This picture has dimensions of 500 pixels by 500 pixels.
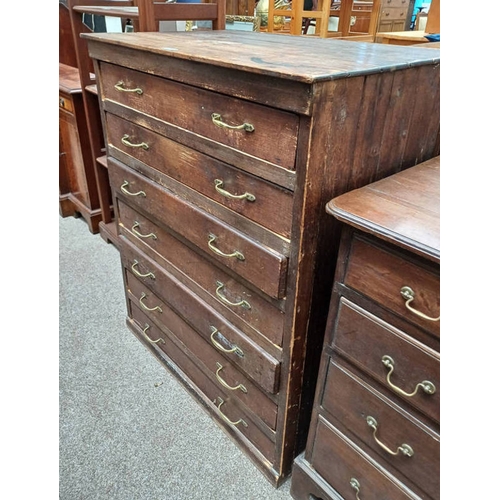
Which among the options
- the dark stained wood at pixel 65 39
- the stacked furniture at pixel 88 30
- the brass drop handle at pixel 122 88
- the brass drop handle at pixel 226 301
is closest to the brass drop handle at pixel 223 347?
the brass drop handle at pixel 226 301

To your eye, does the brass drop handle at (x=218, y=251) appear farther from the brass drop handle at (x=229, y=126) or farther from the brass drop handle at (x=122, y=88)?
the brass drop handle at (x=122, y=88)

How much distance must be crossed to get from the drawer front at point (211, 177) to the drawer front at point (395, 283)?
0.51ft

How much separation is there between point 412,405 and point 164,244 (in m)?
0.82

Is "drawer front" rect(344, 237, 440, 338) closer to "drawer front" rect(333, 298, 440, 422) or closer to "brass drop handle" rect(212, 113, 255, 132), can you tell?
"drawer front" rect(333, 298, 440, 422)

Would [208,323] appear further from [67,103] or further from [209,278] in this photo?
[67,103]

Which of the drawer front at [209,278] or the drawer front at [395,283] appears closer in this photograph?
the drawer front at [395,283]

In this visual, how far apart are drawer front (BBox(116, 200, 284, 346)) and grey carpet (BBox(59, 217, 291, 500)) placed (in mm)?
496

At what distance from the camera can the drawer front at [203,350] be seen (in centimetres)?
114

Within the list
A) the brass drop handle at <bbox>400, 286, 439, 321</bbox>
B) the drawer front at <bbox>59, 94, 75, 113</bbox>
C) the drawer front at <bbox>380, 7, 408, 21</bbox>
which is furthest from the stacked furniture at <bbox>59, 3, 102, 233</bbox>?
the drawer front at <bbox>380, 7, 408, 21</bbox>

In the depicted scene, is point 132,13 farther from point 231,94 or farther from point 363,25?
point 363,25

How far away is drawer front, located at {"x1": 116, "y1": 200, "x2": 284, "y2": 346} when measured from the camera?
3.24 ft

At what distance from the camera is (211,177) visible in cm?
97

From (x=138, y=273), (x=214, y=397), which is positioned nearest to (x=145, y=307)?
(x=138, y=273)

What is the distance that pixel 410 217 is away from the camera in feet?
2.33
